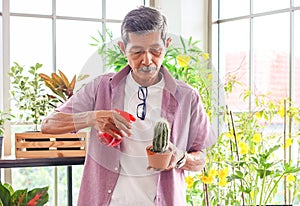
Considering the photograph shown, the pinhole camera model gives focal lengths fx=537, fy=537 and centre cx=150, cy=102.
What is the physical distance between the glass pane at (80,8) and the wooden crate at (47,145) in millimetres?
805

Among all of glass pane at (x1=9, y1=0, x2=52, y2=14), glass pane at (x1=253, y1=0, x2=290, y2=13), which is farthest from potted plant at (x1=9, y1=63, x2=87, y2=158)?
glass pane at (x1=253, y1=0, x2=290, y2=13)

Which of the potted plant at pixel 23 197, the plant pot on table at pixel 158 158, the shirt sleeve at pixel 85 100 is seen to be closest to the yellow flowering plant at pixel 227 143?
the shirt sleeve at pixel 85 100

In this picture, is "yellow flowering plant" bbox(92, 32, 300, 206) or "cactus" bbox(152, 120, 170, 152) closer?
"cactus" bbox(152, 120, 170, 152)

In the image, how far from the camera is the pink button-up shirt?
181 cm

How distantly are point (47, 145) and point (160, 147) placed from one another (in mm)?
1131

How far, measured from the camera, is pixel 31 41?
306cm

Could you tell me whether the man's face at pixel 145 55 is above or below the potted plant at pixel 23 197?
above

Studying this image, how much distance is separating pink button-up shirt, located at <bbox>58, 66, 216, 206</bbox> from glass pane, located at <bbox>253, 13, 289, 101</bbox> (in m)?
0.99

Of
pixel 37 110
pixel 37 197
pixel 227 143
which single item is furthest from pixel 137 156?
pixel 37 110

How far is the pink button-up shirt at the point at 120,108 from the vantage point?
5.92 ft

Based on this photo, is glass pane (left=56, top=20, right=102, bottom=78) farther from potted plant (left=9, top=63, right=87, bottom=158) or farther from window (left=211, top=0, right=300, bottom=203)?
window (left=211, top=0, right=300, bottom=203)

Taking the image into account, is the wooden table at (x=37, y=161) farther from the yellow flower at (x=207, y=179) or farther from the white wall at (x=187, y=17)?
the white wall at (x=187, y=17)

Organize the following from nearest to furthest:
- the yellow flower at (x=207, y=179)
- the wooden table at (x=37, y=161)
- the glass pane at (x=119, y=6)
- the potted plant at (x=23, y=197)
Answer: the potted plant at (x=23, y=197), the yellow flower at (x=207, y=179), the wooden table at (x=37, y=161), the glass pane at (x=119, y=6)

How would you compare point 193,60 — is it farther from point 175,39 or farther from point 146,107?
point 146,107
